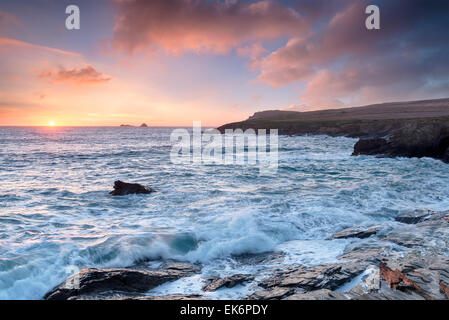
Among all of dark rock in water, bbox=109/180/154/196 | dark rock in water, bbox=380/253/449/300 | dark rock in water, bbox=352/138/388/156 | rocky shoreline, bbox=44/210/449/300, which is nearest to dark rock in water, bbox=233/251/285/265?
rocky shoreline, bbox=44/210/449/300

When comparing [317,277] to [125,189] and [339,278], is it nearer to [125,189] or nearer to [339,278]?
[339,278]

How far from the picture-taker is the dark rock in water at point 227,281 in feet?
18.9

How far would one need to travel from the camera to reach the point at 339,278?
5.38 m

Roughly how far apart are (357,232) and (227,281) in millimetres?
5146

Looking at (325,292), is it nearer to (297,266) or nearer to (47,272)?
(297,266)

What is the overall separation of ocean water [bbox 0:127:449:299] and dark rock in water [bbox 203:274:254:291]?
0.20 meters

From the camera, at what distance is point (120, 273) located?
6.07 metres

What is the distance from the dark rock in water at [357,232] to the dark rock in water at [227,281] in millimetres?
4143

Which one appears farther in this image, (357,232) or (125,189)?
(125,189)

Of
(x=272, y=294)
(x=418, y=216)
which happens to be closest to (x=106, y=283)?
(x=272, y=294)

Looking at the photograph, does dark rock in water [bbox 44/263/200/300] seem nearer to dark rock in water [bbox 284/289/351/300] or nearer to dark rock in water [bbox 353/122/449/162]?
dark rock in water [bbox 284/289/351/300]
